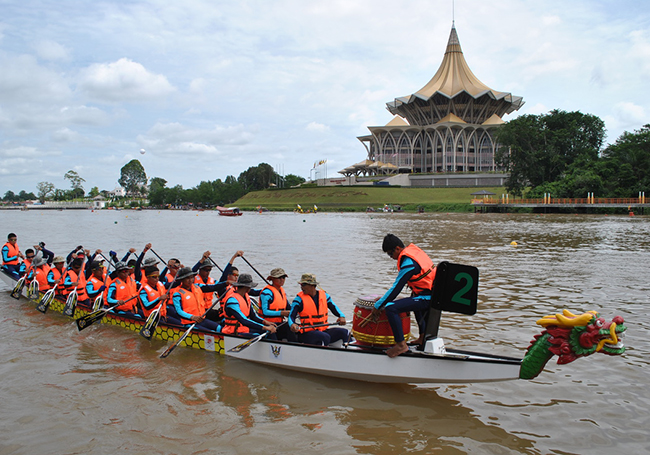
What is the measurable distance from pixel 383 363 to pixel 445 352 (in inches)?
34.4

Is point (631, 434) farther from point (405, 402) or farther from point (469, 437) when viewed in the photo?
point (405, 402)

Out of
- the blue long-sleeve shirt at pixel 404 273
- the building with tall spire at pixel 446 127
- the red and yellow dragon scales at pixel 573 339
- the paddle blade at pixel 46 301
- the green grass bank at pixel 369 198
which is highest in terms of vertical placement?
the building with tall spire at pixel 446 127

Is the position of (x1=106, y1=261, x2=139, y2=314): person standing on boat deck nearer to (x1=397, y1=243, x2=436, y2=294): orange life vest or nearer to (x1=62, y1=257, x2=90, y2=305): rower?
(x1=62, y1=257, x2=90, y2=305): rower

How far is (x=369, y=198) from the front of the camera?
282 ft

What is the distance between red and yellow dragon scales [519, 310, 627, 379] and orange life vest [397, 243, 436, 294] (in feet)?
5.01

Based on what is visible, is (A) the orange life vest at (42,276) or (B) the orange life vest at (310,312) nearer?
(B) the orange life vest at (310,312)

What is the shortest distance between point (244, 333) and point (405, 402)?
303 centimetres

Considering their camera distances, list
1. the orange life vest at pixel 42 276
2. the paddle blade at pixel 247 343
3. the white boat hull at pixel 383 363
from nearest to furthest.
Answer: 1. the white boat hull at pixel 383 363
2. the paddle blade at pixel 247 343
3. the orange life vest at pixel 42 276

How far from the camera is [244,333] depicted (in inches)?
328

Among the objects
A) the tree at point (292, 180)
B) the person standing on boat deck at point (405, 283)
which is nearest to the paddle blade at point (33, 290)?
the person standing on boat deck at point (405, 283)

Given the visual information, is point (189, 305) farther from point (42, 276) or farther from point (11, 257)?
point (11, 257)

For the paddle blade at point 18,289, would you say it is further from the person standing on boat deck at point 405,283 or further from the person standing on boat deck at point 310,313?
the person standing on boat deck at point 405,283

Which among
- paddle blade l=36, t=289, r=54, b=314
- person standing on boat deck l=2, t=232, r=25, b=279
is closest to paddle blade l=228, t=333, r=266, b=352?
paddle blade l=36, t=289, r=54, b=314

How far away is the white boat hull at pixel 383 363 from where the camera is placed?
19.8 feet
